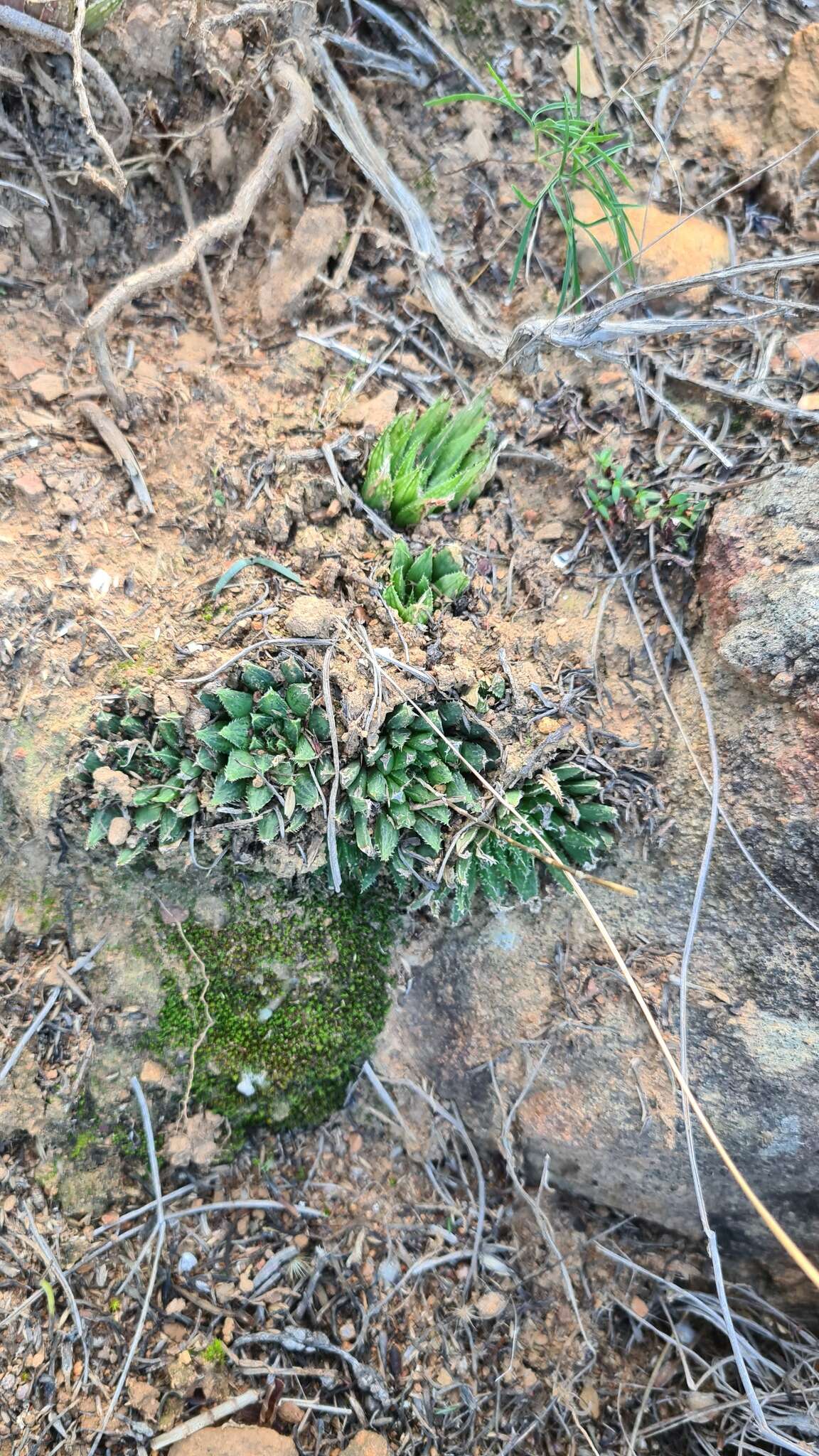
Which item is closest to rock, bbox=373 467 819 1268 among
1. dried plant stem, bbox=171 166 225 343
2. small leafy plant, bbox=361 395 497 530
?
small leafy plant, bbox=361 395 497 530

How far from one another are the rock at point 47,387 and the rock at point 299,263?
34.8 inches

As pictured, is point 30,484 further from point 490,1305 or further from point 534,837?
point 490,1305

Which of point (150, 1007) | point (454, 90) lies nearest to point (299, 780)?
point (150, 1007)

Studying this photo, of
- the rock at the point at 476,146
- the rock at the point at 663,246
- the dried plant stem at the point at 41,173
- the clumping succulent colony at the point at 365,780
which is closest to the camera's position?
the clumping succulent colony at the point at 365,780

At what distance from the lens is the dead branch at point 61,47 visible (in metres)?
2.85

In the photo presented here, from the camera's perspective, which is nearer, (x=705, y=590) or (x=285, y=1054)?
(x=705, y=590)

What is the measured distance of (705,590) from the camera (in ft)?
9.82

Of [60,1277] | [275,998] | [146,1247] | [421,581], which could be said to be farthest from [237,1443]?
[421,581]

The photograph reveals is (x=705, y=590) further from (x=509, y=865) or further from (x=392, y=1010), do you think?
(x=392, y=1010)

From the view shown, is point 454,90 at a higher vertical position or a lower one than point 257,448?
higher

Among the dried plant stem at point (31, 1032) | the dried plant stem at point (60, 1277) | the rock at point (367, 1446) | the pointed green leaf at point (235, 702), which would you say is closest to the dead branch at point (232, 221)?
the pointed green leaf at point (235, 702)

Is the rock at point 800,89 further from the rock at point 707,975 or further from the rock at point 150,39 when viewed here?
the rock at point 150,39

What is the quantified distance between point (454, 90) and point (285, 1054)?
4.16m

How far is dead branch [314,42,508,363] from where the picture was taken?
3.33 metres
